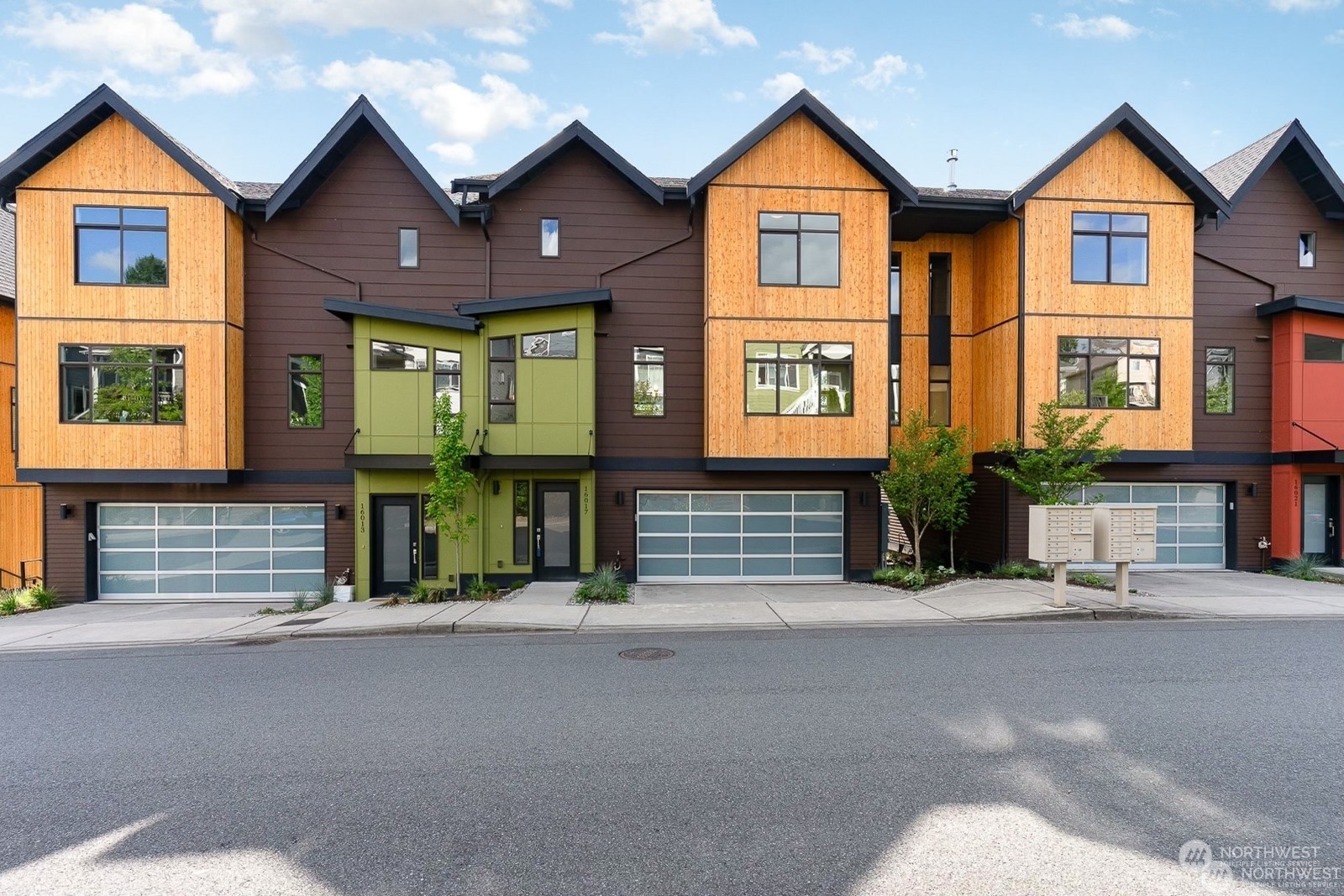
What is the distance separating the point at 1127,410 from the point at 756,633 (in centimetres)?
1174

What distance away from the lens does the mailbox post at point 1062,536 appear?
11.1 metres

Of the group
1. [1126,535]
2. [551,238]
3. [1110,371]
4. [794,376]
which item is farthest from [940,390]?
[551,238]

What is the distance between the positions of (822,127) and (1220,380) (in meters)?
12.1

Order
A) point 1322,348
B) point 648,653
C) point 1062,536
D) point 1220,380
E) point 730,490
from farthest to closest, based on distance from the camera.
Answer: point 1220,380
point 1322,348
point 730,490
point 1062,536
point 648,653

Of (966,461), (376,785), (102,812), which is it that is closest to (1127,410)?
(966,461)

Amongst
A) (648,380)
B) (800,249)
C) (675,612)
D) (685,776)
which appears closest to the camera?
(685,776)

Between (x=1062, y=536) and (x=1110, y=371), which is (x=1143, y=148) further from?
(x=1062, y=536)

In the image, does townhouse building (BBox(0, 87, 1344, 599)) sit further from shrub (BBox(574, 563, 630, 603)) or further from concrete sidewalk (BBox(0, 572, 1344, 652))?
concrete sidewalk (BBox(0, 572, 1344, 652))

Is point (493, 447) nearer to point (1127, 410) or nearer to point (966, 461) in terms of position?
point (966, 461)

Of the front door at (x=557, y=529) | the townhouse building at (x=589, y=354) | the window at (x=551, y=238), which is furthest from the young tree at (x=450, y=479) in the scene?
the window at (x=551, y=238)

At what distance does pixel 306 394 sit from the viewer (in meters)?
15.0

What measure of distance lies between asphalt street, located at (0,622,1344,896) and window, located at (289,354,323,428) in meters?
7.40

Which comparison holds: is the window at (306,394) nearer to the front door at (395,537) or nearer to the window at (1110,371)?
the front door at (395,537)

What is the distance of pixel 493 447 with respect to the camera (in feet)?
46.6
